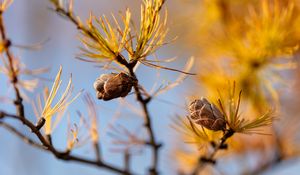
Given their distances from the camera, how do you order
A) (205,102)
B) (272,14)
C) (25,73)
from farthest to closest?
1. (272,14)
2. (25,73)
3. (205,102)

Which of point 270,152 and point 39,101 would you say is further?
point 270,152

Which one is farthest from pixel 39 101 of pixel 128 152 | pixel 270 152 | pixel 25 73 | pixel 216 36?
pixel 270 152

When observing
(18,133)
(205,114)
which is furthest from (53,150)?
(205,114)

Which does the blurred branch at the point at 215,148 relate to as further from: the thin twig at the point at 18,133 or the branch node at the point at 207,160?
the thin twig at the point at 18,133

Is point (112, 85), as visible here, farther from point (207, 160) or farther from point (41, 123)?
point (207, 160)

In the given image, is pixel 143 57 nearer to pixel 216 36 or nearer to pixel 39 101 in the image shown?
pixel 39 101

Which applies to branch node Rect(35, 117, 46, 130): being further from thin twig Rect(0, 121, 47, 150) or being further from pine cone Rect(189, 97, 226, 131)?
pine cone Rect(189, 97, 226, 131)

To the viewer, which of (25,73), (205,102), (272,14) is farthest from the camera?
(272,14)
